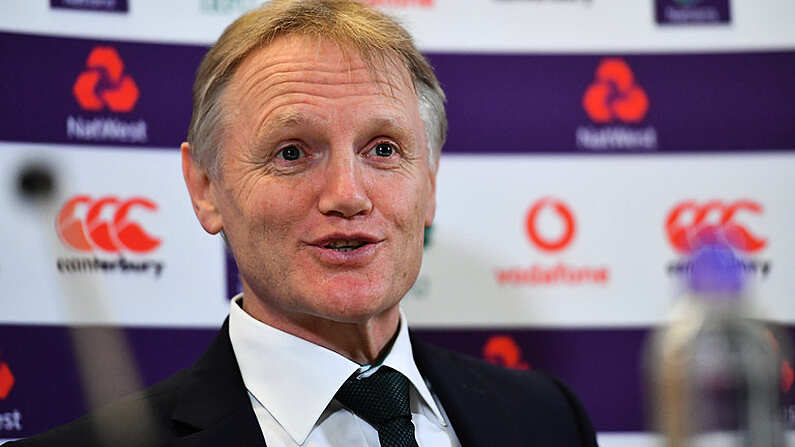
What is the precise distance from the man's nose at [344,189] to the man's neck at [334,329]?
24cm

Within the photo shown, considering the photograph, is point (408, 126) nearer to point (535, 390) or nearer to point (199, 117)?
point (199, 117)

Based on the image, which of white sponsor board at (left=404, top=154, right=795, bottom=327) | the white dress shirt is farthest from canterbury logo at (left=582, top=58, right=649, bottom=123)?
the white dress shirt

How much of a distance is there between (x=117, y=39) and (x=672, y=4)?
5.77 ft

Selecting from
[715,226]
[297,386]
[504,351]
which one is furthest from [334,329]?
[715,226]

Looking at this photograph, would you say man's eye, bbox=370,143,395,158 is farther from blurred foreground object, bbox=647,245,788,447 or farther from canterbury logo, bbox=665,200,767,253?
canterbury logo, bbox=665,200,767,253

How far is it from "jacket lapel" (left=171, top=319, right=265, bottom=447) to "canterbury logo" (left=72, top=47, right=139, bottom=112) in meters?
1.05

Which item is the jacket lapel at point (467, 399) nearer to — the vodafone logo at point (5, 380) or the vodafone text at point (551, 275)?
the vodafone text at point (551, 275)

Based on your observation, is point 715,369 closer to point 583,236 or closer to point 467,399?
point 467,399

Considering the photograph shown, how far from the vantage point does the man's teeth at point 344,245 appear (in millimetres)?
1887

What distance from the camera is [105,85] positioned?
275cm

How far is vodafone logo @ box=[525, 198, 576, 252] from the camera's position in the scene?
3004 millimetres

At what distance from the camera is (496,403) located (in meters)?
2.19

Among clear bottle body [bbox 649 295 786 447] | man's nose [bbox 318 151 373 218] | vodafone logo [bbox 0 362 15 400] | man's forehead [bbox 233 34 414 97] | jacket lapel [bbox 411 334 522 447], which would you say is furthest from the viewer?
vodafone logo [bbox 0 362 15 400]

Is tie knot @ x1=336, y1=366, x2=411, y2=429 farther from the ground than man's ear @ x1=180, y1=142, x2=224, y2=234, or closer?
closer
